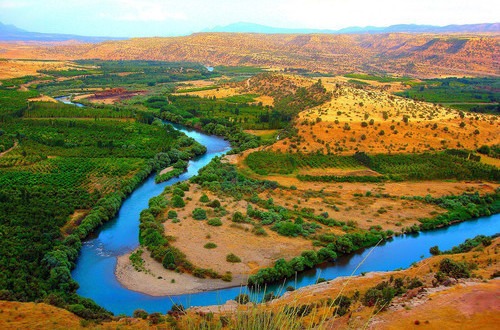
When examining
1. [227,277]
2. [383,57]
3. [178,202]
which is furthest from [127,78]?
[383,57]

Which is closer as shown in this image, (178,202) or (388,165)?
(178,202)

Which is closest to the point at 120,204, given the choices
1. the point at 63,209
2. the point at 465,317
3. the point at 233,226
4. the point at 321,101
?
the point at 63,209

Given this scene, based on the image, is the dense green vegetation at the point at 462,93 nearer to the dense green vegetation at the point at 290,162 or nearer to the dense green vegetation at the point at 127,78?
the dense green vegetation at the point at 290,162

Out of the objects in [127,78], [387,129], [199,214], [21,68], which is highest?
[21,68]

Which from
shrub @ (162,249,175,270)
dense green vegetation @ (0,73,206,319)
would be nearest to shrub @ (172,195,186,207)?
dense green vegetation @ (0,73,206,319)

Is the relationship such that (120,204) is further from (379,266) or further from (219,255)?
(379,266)

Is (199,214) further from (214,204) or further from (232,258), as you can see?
(232,258)
